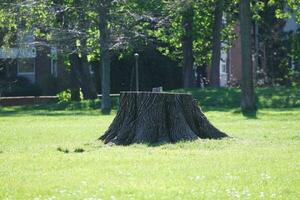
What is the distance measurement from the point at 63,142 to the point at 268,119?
28.8ft

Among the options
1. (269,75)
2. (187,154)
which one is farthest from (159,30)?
(187,154)

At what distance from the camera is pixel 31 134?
1703cm

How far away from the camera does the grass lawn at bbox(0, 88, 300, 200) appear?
8.12 m

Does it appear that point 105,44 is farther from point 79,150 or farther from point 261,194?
point 261,194

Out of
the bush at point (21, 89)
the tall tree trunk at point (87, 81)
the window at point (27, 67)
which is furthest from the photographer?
the window at point (27, 67)

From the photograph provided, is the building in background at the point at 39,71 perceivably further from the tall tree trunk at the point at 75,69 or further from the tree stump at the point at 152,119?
the tree stump at the point at 152,119

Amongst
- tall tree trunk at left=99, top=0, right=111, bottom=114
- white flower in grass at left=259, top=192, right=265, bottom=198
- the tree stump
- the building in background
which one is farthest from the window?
white flower in grass at left=259, top=192, right=265, bottom=198

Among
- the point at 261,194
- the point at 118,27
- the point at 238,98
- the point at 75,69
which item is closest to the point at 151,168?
the point at 261,194

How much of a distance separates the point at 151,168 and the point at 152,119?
3.76 m

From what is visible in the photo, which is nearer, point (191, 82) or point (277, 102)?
point (277, 102)

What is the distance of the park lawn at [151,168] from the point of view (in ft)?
26.6

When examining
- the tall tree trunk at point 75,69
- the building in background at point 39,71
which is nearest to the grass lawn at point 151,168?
the tall tree trunk at point 75,69

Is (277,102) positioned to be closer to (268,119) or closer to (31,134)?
(268,119)

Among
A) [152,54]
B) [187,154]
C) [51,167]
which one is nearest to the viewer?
[51,167]
